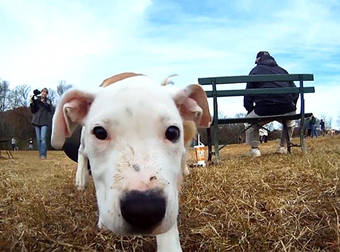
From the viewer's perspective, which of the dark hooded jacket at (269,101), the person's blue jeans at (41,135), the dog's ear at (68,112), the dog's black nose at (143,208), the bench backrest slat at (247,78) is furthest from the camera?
the person's blue jeans at (41,135)

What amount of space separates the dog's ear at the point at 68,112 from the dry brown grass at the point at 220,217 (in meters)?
0.74

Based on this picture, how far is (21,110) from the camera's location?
48.9 meters

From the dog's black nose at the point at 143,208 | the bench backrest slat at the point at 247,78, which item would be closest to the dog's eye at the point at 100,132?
the dog's black nose at the point at 143,208

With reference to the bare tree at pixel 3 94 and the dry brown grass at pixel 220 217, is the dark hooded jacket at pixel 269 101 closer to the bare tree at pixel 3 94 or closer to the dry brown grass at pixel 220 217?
the dry brown grass at pixel 220 217

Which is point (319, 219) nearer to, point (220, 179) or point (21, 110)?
point (220, 179)

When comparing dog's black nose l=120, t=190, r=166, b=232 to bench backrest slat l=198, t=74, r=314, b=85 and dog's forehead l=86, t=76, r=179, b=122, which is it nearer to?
dog's forehead l=86, t=76, r=179, b=122

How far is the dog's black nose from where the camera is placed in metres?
1.95

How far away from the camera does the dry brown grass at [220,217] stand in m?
2.87

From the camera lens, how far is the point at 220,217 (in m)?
3.41

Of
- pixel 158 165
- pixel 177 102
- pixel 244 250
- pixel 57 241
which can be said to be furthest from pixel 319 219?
pixel 57 241

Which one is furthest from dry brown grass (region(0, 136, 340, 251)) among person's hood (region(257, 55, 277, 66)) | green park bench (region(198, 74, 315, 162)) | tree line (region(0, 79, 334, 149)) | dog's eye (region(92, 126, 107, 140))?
tree line (region(0, 79, 334, 149))

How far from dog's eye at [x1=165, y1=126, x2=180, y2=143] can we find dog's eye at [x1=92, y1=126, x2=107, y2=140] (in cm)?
35

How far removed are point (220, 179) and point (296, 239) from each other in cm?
218

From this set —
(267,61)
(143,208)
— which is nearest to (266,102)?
(267,61)
